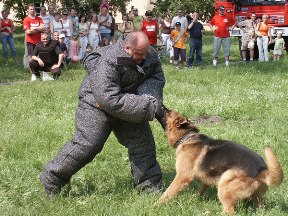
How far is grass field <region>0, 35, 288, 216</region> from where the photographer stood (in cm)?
514

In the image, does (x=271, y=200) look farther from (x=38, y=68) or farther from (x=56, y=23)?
(x=56, y=23)

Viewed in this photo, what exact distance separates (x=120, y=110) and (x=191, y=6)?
35.3m

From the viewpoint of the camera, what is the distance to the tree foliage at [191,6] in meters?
38.8

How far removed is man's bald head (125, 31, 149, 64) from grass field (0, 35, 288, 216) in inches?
55.4

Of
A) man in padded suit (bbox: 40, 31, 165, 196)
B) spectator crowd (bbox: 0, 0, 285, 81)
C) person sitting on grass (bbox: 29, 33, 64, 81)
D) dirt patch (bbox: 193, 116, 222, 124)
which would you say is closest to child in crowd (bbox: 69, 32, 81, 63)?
spectator crowd (bbox: 0, 0, 285, 81)

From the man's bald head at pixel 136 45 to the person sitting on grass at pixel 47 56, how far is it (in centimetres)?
912

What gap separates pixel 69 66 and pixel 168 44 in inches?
169

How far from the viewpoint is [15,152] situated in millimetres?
7070

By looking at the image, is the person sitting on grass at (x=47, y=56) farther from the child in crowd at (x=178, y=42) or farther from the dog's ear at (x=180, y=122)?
the dog's ear at (x=180, y=122)

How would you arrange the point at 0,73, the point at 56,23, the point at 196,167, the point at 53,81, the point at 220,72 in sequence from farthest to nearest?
the point at 56,23, the point at 0,73, the point at 220,72, the point at 53,81, the point at 196,167

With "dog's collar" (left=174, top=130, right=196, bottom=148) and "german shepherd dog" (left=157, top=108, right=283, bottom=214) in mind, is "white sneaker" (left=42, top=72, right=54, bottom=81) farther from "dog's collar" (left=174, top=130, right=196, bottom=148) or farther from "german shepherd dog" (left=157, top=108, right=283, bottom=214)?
"dog's collar" (left=174, top=130, right=196, bottom=148)

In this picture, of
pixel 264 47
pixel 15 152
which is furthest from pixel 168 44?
pixel 15 152

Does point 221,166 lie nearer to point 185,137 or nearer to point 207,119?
point 185,137

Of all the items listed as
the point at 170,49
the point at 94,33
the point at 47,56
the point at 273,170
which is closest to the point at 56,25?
the point at 94,33
